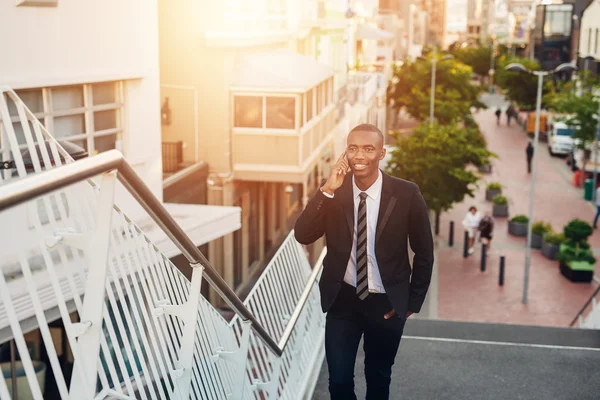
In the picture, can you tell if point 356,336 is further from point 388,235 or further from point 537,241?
point 537,241

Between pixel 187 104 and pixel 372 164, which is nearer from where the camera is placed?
pixel 372 164

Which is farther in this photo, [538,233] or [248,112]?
[538,233]

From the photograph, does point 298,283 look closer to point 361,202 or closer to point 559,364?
point 559,364

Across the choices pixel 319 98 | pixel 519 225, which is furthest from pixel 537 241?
pixel 319 98

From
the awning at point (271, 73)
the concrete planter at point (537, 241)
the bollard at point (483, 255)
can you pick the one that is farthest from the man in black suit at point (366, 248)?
the concrete planter at point (537, 241)

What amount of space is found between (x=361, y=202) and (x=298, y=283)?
2959mm

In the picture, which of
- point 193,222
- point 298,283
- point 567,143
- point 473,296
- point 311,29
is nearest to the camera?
point 298,283

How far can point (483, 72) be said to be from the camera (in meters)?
113

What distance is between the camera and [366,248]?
15.0 ft

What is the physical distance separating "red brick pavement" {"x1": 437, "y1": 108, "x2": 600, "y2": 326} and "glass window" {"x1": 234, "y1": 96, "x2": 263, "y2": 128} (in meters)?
5.96

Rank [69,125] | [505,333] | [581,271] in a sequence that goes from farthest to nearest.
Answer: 1. [581,271]
2. [69,125]
3. [505,333]

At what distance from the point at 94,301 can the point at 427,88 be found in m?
51.3

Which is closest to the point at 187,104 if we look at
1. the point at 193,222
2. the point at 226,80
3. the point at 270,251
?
the point at 226,80

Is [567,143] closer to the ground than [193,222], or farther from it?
closer to the ground
